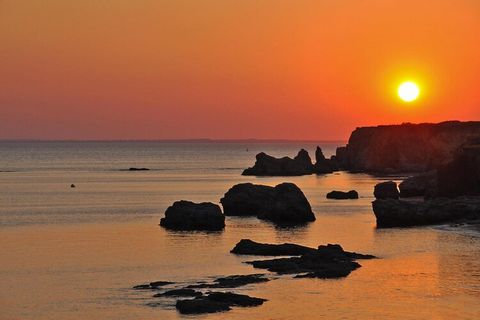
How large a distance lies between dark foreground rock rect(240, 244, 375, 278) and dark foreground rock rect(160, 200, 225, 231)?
737 inches

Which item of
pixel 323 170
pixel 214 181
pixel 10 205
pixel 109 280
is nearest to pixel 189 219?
pixel 109 280

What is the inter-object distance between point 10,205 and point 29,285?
5850 centimetres

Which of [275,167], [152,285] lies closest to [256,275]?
[152,285]

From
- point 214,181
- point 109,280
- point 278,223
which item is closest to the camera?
point 109,280

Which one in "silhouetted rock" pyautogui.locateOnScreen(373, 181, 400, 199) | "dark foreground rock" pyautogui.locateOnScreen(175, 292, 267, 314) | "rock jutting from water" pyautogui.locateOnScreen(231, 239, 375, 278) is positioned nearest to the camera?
"dark foreground rock" pyautogui.locateOnScreen(175, 292, 267, 314)

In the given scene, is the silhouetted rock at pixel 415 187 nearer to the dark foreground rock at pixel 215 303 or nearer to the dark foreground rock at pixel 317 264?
the dark foreground rock at pixel 317 264

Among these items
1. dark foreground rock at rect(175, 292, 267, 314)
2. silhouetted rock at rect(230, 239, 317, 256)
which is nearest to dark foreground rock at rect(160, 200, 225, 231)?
silhouetted rock at rect(230, 239, 317, 256)

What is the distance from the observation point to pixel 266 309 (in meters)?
40.2

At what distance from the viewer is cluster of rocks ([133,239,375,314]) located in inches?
1569

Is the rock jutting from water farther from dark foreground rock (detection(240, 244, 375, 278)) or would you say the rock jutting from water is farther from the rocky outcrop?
the rocky outcrop

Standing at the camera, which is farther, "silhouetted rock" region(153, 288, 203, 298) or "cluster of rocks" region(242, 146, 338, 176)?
"cluster of rocks" region(242, 146, 338, 176)

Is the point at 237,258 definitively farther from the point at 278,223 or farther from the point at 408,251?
the point at 278,223

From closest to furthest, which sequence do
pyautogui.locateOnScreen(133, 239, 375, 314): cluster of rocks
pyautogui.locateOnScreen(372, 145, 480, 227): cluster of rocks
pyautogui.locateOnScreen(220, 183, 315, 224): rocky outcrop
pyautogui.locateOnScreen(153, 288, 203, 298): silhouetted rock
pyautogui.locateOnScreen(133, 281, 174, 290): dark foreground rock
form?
pyautogui.locateOnScreen(133, 239, 375, 314): cluster of rocks → pyautogui.locateOnScreen(153, 288, 203, 298): silhouetted rock → pyautogui.locateOnScreen(133, 281, 174, 290): dark foreground rock → pyautogui.locateOnScreen(372, 145, 480, 227): cluster of rocks → pyautogui.locateOnScreen(220, 183, 315, 224): rocky outcrop

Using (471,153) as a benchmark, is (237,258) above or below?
below
